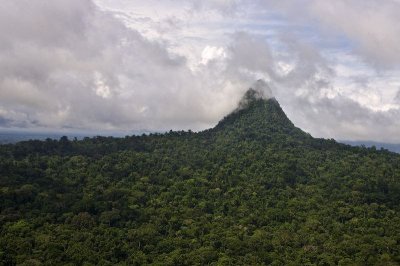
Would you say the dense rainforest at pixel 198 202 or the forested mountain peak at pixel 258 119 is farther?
the forested mountain peak at pixel 258 119

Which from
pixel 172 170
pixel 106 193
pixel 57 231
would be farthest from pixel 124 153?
pixel 57 231

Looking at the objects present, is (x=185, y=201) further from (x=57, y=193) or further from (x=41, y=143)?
(x=41, y=143)

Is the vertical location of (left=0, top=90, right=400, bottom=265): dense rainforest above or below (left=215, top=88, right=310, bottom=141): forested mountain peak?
below

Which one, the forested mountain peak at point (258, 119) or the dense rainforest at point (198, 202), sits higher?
the forested mountain peak at point (258, 119)

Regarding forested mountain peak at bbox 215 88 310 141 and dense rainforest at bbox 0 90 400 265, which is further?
forested mountain peak at bbox 215 88 310 141

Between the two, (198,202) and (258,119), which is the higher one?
(258,119)

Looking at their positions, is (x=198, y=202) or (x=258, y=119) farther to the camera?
(x=258, y=119)

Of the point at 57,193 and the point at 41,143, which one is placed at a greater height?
the point at 41,143

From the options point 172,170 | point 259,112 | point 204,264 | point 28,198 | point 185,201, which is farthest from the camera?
point 259,112
